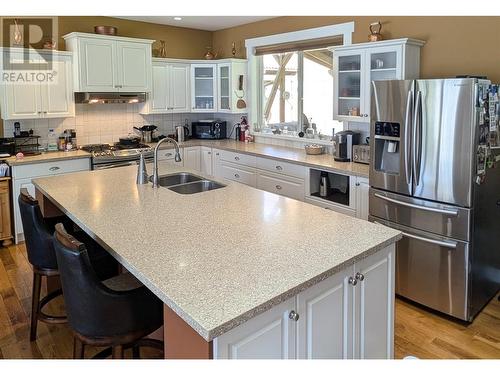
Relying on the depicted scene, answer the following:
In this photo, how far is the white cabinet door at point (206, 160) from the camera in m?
5.80

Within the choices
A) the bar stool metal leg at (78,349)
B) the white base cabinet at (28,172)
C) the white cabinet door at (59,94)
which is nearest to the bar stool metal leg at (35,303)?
the bar stool metal leg at (78,349)

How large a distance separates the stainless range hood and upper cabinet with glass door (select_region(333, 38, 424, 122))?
101 inches

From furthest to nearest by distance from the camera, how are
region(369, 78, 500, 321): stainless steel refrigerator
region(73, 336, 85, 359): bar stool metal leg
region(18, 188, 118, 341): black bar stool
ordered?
region(369, 78, 500, 321): stainless steel refrigerator
region(18, 188, 118, 341): black bar stool
region(73, 336, 85, 359): bar stool metal leg

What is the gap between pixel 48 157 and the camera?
477 centimetres

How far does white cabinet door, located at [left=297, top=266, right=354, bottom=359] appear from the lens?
1.74 meters

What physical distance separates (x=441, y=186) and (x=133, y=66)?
3.89 meters

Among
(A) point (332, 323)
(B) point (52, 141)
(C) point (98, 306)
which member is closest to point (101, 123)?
(B) point (52, 141)

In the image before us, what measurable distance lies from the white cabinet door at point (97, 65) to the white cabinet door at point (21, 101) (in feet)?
1.59

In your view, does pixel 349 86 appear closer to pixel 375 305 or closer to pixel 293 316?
pixel 375 305

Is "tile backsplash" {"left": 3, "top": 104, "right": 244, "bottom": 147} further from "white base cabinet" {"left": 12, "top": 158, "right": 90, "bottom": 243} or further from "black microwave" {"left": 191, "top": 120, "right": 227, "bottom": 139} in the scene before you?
"white base cabinet" {"left": 12, "top": 158, "right": 90, "bottom": 243}

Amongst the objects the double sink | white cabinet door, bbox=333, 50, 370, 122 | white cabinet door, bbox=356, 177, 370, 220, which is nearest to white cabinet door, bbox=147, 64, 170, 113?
the double sink

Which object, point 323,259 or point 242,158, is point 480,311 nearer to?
point 323,259

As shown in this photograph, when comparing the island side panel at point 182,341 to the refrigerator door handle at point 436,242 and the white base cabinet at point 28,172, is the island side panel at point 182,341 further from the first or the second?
the white base cabinet at point 28,172

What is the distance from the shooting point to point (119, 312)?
190cm
